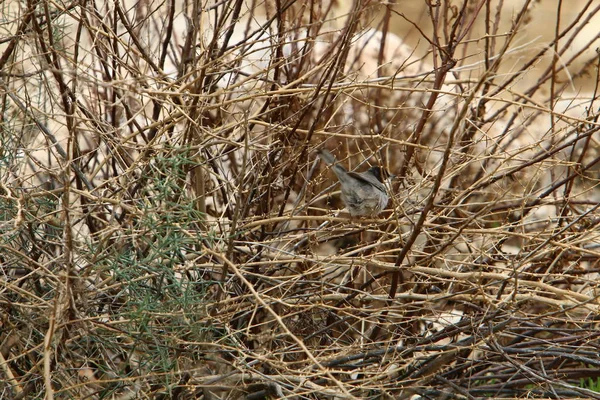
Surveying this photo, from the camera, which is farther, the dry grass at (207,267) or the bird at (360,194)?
the bird at (360,194)

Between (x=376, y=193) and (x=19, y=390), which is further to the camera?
(x=376, y=193)

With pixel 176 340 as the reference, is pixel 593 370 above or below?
below

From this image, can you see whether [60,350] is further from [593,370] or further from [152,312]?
[593,370]

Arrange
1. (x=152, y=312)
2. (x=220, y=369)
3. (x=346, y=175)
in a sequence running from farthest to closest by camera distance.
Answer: (x=346, y=175) → (x=220, y=369) → (x=152, y=312)

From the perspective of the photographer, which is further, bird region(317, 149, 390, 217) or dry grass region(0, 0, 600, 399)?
bird region(317, 149, 390, 217)

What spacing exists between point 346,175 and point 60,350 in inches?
76.5

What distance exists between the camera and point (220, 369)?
3.41m

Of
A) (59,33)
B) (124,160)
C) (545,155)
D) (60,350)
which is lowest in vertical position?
(60,350)

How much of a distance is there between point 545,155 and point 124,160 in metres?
1.94

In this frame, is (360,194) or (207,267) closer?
(207,267)

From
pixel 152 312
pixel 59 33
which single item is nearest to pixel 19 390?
pixel 152 312

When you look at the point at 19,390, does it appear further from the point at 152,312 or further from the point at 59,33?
the point at 59,33

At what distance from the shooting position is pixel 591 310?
3172 mm

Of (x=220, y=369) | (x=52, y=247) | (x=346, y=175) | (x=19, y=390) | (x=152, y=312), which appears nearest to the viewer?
(x=152, y=312)
